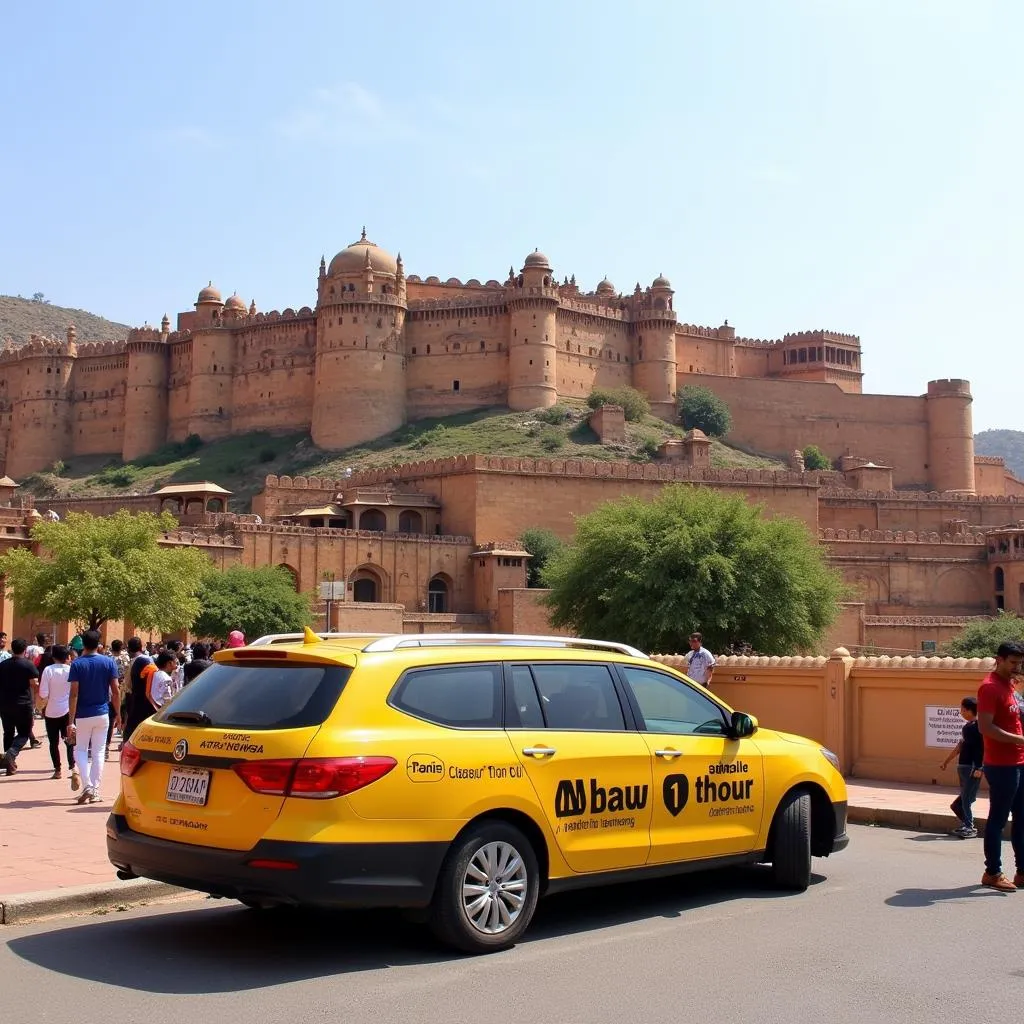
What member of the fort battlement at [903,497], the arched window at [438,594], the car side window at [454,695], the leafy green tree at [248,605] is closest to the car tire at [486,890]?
the car side window at [454,695]

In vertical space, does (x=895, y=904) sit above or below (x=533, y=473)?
below

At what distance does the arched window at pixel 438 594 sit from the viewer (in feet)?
154

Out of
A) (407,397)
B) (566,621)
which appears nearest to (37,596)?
(566,621)

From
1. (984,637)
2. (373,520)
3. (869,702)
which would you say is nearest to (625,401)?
(373,520)

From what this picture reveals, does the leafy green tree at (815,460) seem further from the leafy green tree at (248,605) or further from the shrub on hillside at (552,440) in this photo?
the leafy green tree at (248,605)

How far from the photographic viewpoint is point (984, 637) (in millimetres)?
38531

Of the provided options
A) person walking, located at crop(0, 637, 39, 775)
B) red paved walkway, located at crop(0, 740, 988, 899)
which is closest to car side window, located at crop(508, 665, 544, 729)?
red paved walkway, located at crop(0, 740, 988, 899)

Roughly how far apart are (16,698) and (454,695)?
24.0 ft

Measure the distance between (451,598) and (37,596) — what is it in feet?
63.0

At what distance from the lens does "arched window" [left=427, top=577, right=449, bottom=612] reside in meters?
46.8

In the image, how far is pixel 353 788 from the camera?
5.45 meters

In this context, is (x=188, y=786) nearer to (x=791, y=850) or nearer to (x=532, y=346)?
(x=791, y=850)

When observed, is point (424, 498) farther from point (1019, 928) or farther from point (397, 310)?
point (1019, 928)

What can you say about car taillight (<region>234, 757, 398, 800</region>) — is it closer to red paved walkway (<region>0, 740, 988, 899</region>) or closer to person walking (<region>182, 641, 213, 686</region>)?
red paved walkway (<region>0, 740, 988, 899</region>)
